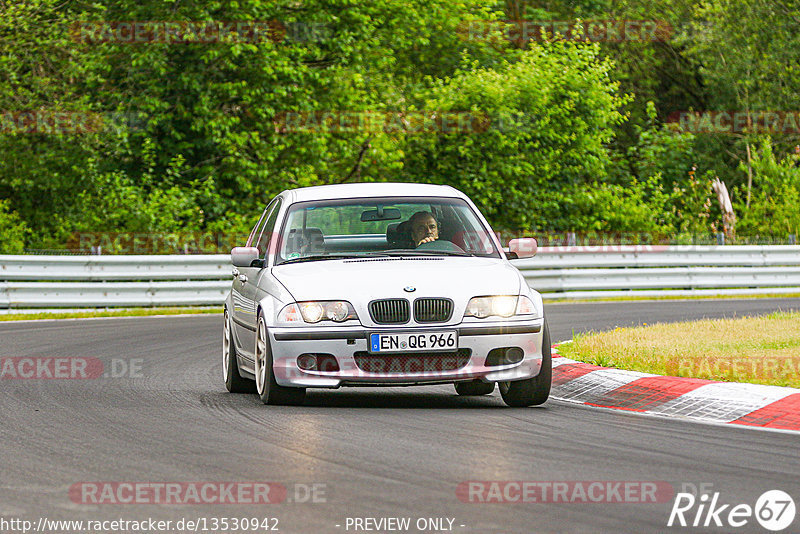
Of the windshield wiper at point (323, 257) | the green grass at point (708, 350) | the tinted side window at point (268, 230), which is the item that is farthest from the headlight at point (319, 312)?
the green grass at point (708, 350)

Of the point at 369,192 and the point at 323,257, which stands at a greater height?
the point at 369,192

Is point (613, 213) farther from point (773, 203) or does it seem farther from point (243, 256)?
point (243, 256)

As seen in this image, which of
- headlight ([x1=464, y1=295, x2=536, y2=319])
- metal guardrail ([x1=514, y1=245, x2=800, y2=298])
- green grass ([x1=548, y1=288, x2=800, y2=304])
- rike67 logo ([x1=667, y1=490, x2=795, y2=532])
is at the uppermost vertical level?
headlight ([x1=464, y1=295, x2=536, y2=319])

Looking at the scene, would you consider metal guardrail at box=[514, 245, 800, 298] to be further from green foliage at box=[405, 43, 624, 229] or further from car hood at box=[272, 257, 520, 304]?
car hood at box=[272, 257, 520, 304]

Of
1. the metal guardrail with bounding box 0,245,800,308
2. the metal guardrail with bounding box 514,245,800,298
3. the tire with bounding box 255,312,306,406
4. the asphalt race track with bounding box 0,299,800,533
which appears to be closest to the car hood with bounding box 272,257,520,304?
the tire with bounding box 255,312,306,406

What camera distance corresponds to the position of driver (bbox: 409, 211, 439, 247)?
1034 cm

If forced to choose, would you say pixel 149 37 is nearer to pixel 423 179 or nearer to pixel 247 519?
pixel 423 179

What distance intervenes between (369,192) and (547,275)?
579 inches

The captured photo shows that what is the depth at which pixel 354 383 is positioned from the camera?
361 inches

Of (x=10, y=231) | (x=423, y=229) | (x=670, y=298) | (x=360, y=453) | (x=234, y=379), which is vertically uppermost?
(x=423, y=229)

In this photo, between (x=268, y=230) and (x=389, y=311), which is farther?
(x=268, y=230)

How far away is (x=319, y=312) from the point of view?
30.1 feet

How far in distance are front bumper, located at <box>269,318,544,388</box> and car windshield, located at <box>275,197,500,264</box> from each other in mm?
1091

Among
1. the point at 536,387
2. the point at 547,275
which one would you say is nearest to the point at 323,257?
the point at 536,387
